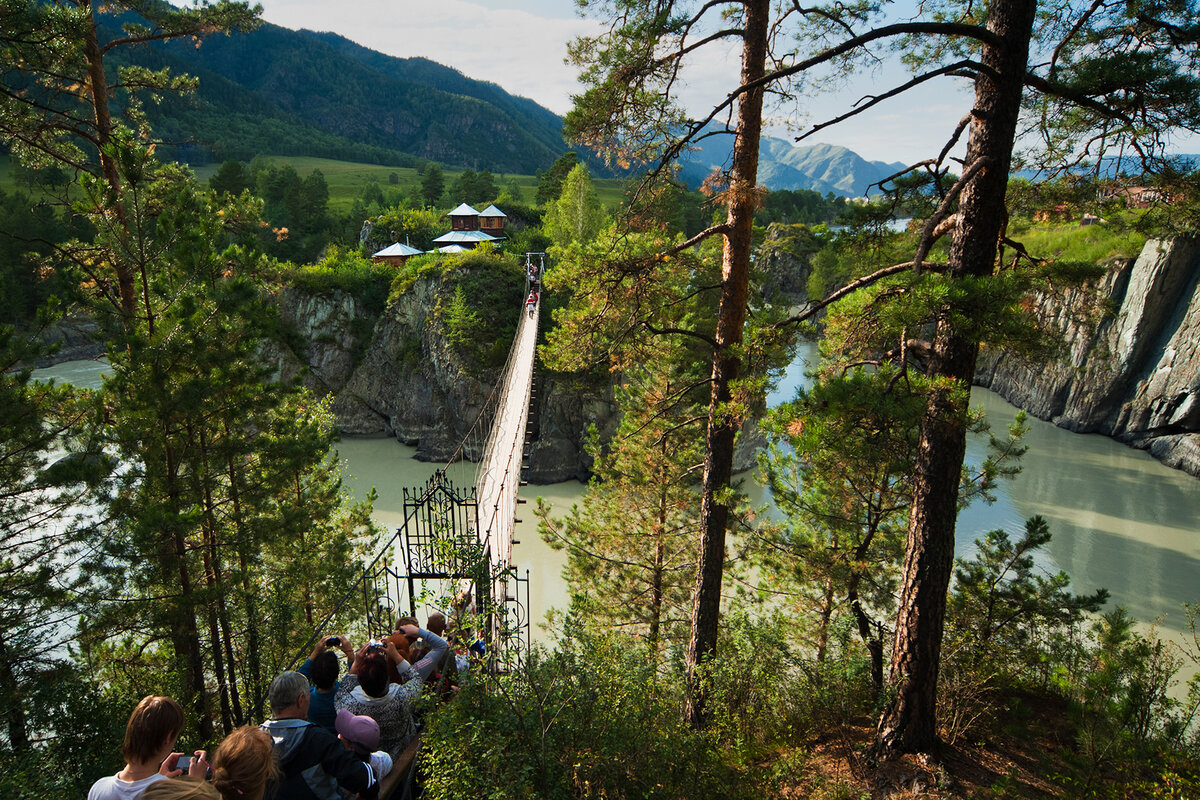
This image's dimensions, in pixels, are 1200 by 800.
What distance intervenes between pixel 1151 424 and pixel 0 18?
85.3 ft

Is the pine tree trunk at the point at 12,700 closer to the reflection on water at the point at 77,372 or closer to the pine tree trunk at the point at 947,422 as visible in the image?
the pine tree trunk at the point at 947,422

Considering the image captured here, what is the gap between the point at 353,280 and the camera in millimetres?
23953

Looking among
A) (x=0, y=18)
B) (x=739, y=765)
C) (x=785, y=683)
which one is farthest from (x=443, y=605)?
(x=0, y=18)

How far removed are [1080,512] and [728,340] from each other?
652 inches

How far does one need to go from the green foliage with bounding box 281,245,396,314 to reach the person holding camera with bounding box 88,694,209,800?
2343 centimetres

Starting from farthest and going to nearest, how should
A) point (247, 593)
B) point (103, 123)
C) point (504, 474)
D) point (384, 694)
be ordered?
1. point (504, 474)
2. point (103, 123)
3. point (247, 593)
4. point (384, 694)

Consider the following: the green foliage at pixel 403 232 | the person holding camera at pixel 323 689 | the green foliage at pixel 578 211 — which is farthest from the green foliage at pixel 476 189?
the person holding camera at pixel 323 689

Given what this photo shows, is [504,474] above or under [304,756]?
under

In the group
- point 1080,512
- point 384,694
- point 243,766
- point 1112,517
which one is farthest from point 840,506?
point 1112,517

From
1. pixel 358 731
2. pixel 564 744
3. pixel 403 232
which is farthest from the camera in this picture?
pixel 403 232

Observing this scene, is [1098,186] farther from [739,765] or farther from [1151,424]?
[1151,424]

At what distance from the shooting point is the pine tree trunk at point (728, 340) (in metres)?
4.04

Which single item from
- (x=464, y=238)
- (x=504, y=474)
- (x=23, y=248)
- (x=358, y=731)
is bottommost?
(x=504, y=474)

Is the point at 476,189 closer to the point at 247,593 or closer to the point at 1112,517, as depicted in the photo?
the point at 1112,517
